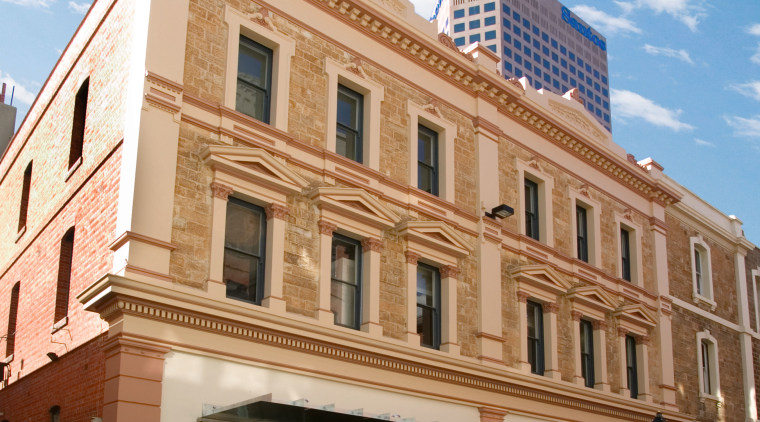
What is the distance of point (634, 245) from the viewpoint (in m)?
29.5

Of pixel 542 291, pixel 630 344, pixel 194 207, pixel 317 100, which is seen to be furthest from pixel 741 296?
pixel 194 207

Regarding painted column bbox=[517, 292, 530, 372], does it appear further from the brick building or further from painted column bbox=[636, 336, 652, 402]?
painted column bbox=[636, 336, 652, 402]

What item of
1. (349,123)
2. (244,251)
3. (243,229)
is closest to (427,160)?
(349,123)

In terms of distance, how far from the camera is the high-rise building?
4941 inches

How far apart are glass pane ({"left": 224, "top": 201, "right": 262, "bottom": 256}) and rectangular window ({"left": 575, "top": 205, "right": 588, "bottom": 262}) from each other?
472 inches

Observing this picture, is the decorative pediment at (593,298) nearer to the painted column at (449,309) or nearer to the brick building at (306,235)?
the brick building at (306,235)

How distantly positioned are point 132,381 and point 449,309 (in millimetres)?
8455

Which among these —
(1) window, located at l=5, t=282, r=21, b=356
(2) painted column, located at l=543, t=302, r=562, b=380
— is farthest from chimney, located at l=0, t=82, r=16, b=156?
(2) painted column, located at l=543, t=302, r=562, b=380

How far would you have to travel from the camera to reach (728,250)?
34438mm

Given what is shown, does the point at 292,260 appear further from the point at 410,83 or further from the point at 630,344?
the point at 630,344

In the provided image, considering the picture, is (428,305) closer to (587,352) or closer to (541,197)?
(541,197)

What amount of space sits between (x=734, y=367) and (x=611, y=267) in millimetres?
7919

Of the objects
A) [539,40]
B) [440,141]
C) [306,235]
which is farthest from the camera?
[539,40]

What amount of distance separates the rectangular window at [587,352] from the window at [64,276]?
13.9m
